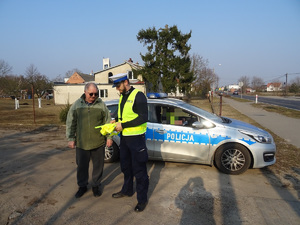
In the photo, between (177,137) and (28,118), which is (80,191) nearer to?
(177,137)

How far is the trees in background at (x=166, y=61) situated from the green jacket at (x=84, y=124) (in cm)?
2486

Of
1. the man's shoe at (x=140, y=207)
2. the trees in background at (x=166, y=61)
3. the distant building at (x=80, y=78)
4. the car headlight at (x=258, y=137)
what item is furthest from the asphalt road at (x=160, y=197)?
the distant building at (x=80, y=78)

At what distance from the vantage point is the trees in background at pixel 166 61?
27.8 m

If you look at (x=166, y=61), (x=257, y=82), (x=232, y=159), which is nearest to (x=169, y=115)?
(x=232, y=159)

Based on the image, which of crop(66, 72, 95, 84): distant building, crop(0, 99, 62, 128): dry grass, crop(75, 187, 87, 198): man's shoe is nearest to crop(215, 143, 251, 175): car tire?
crop(75, 187, 87, 198): man's shoe

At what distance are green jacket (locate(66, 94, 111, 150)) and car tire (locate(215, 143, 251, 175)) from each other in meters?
2.45

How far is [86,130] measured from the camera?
318cm

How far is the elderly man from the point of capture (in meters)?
3.17

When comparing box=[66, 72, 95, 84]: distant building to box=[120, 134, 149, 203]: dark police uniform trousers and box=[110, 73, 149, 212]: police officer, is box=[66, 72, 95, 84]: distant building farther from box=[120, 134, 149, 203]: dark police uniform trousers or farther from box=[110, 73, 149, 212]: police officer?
box=[120, 134, 149, 203]: dark police uniform trousers

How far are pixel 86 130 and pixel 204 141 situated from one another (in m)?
2.33

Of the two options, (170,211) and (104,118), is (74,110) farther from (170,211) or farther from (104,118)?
(170,211)

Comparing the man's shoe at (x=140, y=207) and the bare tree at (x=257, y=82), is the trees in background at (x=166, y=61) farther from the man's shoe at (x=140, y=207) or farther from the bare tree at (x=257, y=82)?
the bare tree at (x=257, y=82)

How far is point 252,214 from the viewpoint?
9.45 ft

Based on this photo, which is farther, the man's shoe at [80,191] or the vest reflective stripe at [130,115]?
the man's shoe at [80,191]
